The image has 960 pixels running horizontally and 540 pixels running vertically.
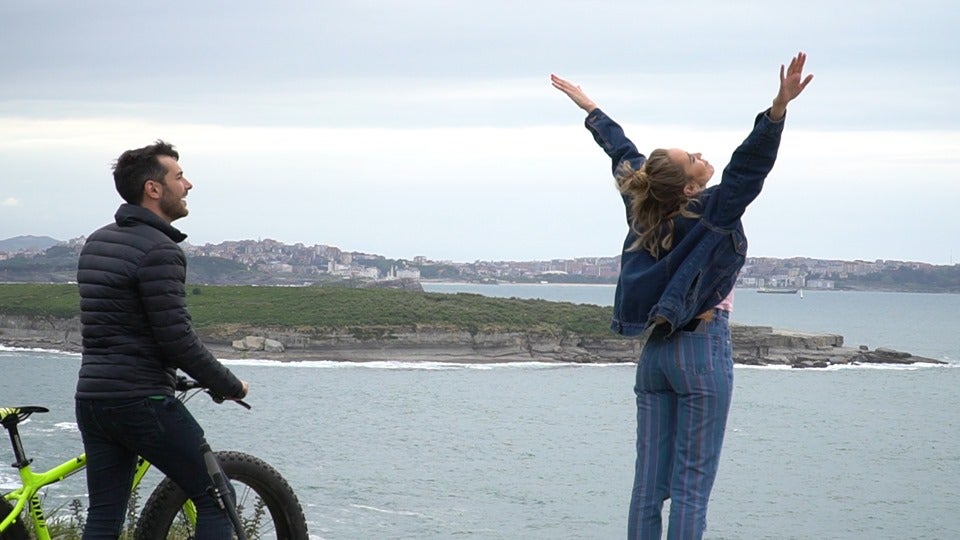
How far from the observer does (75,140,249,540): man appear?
180 inches

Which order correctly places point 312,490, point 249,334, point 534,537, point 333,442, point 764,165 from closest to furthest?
point 764,165 < point 534,537 < point 312,490 < point 333,442 < point 249,334

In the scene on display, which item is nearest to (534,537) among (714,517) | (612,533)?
(612,533)

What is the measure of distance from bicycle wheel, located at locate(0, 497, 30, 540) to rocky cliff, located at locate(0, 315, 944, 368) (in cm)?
8511

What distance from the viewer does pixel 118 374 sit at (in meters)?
4.62

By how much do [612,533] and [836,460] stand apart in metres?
23.1

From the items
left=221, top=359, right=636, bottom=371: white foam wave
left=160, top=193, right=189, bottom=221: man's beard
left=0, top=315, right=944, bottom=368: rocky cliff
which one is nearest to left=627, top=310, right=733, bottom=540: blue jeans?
left=160, top=193, right=189, bottom=221: man's beard

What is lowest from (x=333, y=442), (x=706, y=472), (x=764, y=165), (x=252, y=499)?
(x=333, y=442)

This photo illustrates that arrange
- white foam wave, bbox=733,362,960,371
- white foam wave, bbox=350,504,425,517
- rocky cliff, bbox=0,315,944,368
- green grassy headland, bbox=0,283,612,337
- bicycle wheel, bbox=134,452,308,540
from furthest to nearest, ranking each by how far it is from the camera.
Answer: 1. green grassy headland, bbox=0,283,612,337
2. white foam wave, bbox=733,362,960,371
3. rocky cliff, bbox=0,315,944,368
4. white foam wave, bbox=350,504,425,517
5. bicycle wheel, bbox=134,452,308,540

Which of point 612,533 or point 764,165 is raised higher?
point 764,165

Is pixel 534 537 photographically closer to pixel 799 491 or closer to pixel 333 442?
pixel 799 491

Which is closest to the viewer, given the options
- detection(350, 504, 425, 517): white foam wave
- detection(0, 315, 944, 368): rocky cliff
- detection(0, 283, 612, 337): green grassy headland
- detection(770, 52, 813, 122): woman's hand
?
detection(770, 52, 813, 122): woman's hand

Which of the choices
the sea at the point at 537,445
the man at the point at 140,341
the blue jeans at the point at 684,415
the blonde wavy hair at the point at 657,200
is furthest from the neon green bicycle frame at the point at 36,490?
the sea at the point at 537,445

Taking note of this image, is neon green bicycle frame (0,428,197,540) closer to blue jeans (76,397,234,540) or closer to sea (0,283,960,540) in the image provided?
blue jeans (76,397,234,540)

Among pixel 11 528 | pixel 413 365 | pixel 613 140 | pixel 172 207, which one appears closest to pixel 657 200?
pixel 613 140
